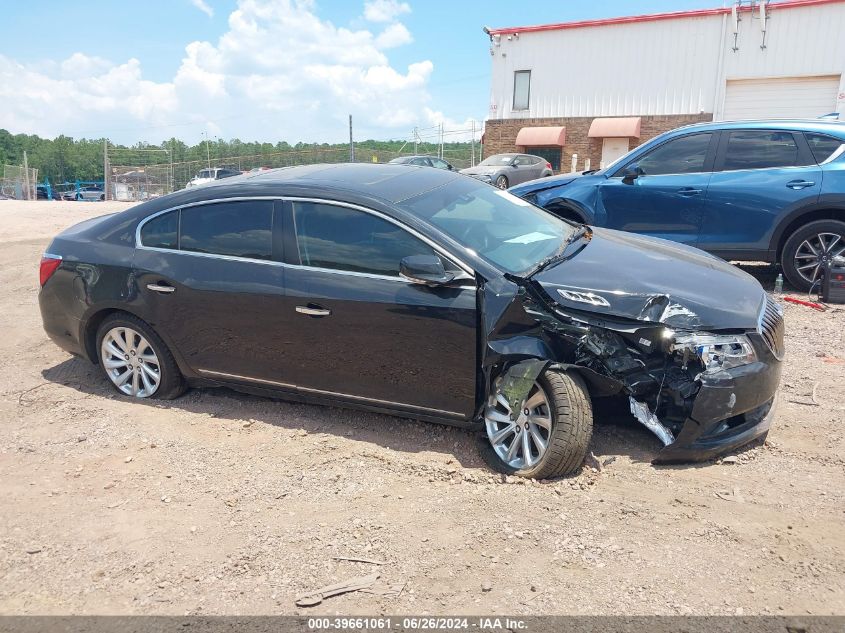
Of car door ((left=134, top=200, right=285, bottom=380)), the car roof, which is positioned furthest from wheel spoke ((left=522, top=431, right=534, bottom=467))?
the car roof

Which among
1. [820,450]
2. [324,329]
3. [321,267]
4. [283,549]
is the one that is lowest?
[283,549]

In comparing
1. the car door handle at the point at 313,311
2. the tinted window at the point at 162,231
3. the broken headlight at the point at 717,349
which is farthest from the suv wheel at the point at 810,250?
the tinted window at the point at 162,231

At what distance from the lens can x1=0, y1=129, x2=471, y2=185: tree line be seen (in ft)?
115

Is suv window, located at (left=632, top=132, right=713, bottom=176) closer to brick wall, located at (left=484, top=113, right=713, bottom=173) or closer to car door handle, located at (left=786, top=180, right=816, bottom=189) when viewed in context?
car door handle, located at (left=786, top=180, right=816, bottom=189)

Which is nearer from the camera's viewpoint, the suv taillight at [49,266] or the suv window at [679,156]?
the suv taillight at [49,266]

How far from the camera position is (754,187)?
7.43 m

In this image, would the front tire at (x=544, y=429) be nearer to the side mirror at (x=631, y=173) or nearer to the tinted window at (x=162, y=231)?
the tinted window at (x=162, y=231)

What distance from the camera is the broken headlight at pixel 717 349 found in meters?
3.66

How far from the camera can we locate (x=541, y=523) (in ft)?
11.1

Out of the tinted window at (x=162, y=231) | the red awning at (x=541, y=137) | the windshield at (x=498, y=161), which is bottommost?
the tinted window at (x=162, y=231)

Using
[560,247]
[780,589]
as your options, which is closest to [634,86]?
[560,247]

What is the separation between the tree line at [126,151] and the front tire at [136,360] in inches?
1010

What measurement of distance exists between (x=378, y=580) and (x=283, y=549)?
543mm

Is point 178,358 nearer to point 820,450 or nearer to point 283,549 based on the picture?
point 283,549
